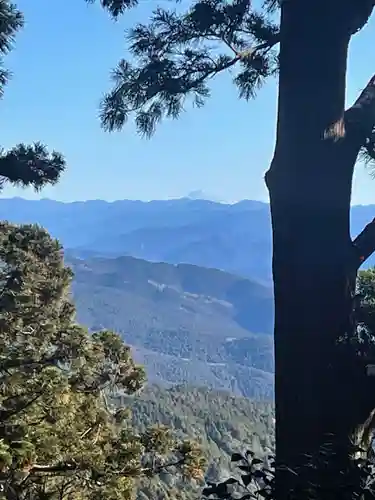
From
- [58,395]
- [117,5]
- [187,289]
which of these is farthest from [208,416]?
[187,289]

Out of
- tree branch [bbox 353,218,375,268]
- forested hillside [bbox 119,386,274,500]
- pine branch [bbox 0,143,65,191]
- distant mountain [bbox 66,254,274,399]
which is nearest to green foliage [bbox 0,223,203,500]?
pine branch [bbox 0,143,65,191]

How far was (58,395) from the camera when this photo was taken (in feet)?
12.4

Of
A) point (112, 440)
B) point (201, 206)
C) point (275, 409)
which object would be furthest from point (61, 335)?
point (201, 206)

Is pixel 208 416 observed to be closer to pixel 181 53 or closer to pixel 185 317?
pixel 181 53

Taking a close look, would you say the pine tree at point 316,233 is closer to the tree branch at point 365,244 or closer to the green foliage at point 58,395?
the tree branch at point 365,244

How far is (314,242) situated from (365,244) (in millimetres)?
170

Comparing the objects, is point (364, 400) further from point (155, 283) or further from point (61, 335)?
point (155, 283)

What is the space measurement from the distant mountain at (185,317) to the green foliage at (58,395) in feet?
236

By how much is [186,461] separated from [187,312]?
401 ft

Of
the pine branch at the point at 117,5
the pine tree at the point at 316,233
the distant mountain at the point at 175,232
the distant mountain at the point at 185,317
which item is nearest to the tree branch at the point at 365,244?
the pine tree at the point at 316,233

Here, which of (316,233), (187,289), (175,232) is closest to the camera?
(316,233)

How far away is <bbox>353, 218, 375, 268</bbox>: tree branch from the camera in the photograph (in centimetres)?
179

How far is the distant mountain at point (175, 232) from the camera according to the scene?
13935 cm

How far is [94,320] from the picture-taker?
10988cm
